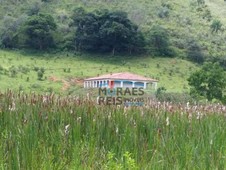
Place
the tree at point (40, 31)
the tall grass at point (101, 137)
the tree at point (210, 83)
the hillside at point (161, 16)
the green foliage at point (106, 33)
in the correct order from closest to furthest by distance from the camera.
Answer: the tall grass at point (101, 137)
the tree at point (210, 83)
the tree at point (40, 31)
the green foliage at point (106, 33)
the hillside at point (161, 16)

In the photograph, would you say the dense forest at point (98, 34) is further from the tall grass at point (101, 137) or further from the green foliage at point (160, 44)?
the tall grass at point (101, 137)

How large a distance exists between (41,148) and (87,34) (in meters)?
41.2

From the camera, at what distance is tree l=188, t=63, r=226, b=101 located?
2797 centimetres

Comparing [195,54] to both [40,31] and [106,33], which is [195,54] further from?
[40,31]

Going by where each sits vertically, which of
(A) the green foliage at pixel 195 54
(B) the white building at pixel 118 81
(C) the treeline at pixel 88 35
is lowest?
(B) the white building at pixel 118 81

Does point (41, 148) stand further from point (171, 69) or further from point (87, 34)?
point (87, 34)

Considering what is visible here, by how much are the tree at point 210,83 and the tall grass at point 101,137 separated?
21489 mm

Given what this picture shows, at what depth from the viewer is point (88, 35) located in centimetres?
4509

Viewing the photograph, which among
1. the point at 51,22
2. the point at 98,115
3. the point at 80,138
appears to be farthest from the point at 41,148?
the point at 51,22

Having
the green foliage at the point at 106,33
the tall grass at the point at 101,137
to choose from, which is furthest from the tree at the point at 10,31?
the tall grass at the point at 101,137

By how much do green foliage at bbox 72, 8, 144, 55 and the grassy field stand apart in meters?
1.49

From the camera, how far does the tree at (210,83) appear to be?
28.0 meters

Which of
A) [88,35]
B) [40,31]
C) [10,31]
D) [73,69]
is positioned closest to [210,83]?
[73,69]

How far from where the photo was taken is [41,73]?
33.2 meters
